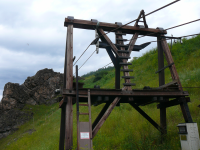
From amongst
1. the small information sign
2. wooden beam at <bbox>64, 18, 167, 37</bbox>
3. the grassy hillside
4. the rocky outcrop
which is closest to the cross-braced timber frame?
wooden beam at <bbox>64, 18, 167, 37</bbox>

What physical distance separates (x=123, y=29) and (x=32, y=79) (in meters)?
32.3

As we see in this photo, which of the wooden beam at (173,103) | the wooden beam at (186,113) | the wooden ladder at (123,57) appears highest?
the wooden ladder at (123,57)

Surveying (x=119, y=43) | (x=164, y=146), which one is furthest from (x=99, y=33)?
(x=164, y=146)

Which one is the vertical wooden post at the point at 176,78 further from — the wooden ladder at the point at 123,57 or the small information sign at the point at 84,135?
the small information sign at the point at 84,135

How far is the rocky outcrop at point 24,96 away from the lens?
3003 centimetres

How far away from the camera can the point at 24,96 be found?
35.0 metres

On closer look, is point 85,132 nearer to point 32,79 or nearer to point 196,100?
point 196,100

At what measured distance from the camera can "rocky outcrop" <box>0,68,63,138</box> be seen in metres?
30.0

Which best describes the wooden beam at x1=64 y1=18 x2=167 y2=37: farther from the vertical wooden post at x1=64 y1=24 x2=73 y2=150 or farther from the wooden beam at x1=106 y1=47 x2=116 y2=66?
the wooden beam at x1=106 y1=47 x2=116 y2=66

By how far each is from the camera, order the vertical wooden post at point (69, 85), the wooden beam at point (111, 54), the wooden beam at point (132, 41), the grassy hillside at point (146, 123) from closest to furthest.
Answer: the vertical wooden post at point (69, 85), the wooden beam at point (132, 41), the grassy hillside at point (146, 123), the wooden beam at point (111, 54)

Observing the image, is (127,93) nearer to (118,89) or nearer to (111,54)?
(118,89)

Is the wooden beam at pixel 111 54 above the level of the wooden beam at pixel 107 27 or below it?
below

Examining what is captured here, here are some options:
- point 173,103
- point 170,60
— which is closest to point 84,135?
point 173,103

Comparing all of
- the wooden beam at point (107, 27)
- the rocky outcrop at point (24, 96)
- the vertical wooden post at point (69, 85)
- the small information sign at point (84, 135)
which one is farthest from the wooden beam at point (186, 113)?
the rocky outcrop at point (24, 96)
